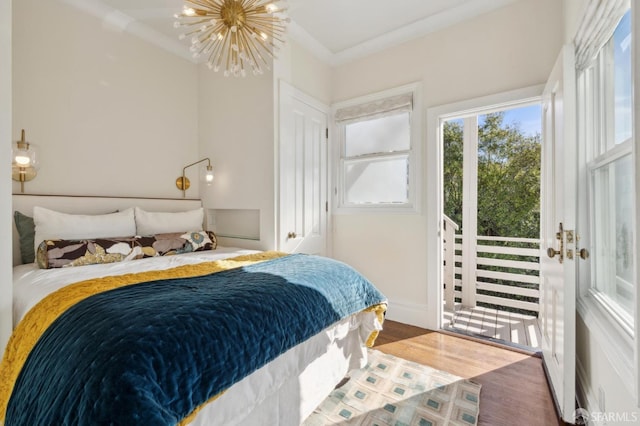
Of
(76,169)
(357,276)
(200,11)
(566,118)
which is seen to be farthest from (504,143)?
(76,169)

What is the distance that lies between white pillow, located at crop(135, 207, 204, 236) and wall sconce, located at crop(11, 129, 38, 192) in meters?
0.73

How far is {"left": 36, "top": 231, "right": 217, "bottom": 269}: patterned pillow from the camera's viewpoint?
183 centimetres

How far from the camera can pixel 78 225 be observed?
212 centimetres

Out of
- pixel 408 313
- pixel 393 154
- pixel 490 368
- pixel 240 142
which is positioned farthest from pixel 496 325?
pixel 240 142

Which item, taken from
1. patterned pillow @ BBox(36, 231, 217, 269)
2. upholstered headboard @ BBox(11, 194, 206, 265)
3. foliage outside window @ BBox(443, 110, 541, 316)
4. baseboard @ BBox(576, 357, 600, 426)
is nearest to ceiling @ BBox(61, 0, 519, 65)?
foliage outside window @ BBox(443, 110, 541, 316)

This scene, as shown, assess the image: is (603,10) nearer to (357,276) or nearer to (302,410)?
(357,276)

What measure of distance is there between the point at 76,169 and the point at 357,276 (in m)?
2.47

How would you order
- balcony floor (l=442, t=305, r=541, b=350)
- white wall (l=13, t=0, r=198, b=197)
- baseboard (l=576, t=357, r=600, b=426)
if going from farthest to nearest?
1. balcony floor (l=442, t=305, r=541, b=350)
2. white wall (l=13, t=0, r=198, b=197)
3. baseboard (l=576, t=357, r=600, b=426)

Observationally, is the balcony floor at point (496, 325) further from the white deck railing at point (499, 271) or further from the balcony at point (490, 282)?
the white deck railing at point (499, 271)

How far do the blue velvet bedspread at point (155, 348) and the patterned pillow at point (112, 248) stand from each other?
839 millimetres

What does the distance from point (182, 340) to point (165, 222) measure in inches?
76.2

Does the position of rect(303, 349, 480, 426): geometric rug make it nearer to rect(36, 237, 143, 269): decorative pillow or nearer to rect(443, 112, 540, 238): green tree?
rect(36, 237, 143, 269): decorative pillow

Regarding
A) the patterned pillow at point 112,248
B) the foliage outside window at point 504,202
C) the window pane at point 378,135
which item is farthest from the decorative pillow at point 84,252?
the foliage outside window at point 504,202

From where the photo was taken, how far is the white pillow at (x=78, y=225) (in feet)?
6.54
